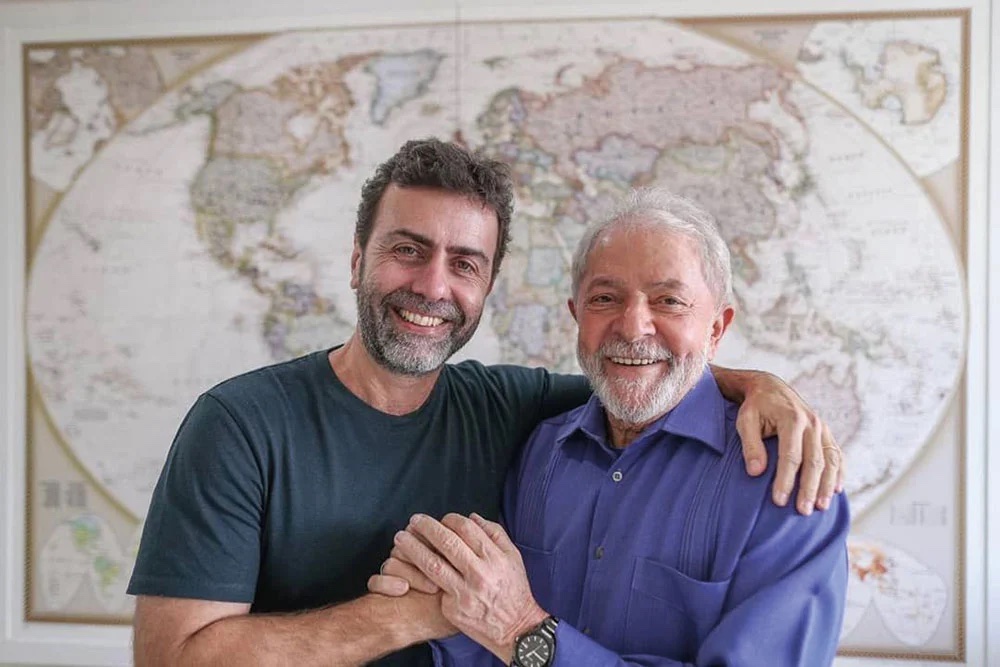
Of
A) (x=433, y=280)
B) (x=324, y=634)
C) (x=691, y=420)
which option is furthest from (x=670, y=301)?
(x=324, y=634)

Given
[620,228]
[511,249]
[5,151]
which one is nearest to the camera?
[620,228]

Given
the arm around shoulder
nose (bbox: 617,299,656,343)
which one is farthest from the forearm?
nose (bbox: 617,299,656,343)

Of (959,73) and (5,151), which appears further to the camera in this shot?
(5,151)

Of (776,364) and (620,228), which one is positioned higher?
(620,228)

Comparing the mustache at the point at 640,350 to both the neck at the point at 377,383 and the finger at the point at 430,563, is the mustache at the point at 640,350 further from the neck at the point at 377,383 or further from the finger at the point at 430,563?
the finger at the point at 430,563

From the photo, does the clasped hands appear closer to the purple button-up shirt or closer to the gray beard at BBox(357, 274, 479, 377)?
the purple button-up shirt

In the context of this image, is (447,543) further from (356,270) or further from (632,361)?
(356,270)

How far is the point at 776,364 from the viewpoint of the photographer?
2551mm

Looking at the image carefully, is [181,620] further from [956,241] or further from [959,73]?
[959,73]

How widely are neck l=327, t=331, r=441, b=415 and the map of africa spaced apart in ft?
3.49

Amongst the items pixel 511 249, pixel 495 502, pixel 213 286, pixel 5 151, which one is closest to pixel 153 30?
pixel 5 151

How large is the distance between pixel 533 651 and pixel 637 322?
1.80ft

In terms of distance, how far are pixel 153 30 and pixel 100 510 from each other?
156 centimetres

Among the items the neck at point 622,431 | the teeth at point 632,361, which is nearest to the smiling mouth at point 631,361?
the teeth at point 632,361
